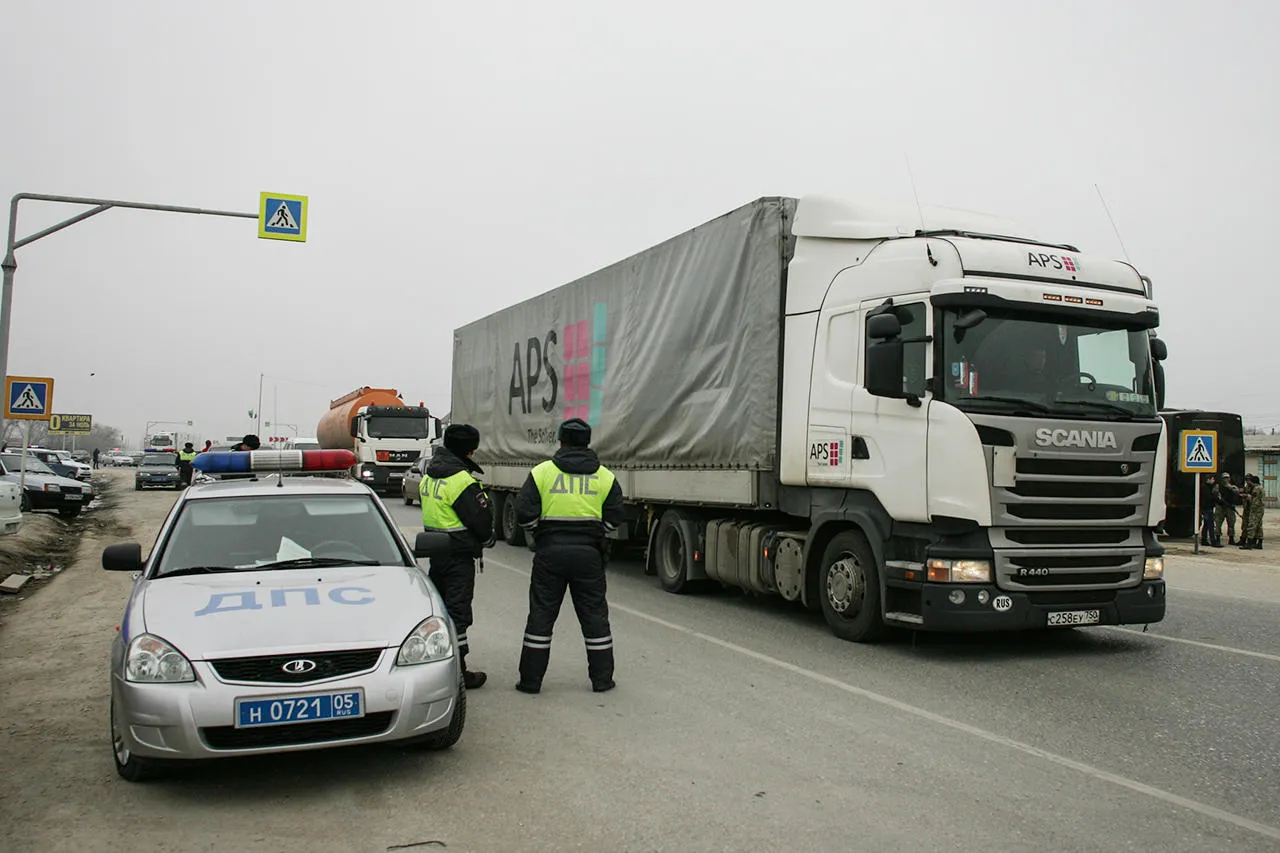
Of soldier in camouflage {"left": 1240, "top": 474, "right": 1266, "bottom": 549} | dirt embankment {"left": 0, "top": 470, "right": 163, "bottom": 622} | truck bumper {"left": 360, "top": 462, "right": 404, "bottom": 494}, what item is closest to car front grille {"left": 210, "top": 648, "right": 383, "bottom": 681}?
dirt embankment {"left": 0, "top": 470, "right": 163, "bottom": 622}

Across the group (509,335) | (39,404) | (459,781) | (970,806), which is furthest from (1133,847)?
(39,404)

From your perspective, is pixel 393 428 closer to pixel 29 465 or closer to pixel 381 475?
pixel 381 475

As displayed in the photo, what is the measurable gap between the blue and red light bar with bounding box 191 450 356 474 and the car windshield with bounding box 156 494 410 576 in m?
1.03

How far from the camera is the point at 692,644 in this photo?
8.66 meters

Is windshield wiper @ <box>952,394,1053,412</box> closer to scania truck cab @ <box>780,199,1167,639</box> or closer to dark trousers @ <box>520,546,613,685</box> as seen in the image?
scania truck cab @ <box>780,199,1167,639</box>

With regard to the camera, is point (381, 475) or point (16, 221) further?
point (381, 475)

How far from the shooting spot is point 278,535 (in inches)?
237

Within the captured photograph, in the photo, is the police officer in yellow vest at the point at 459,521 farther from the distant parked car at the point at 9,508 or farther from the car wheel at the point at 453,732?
the distant parked car at the point at 9,508

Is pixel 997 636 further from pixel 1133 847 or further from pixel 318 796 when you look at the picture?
pixel 318 796

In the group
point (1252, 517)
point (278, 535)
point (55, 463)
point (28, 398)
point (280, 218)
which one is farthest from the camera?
point (55, 463)

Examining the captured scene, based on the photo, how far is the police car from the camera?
4.49 meters

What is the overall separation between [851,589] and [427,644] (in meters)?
4.66

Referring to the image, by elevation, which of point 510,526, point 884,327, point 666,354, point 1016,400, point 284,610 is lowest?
point 510,526

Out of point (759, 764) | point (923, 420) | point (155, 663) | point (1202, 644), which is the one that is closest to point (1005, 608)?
point (923, 420)
